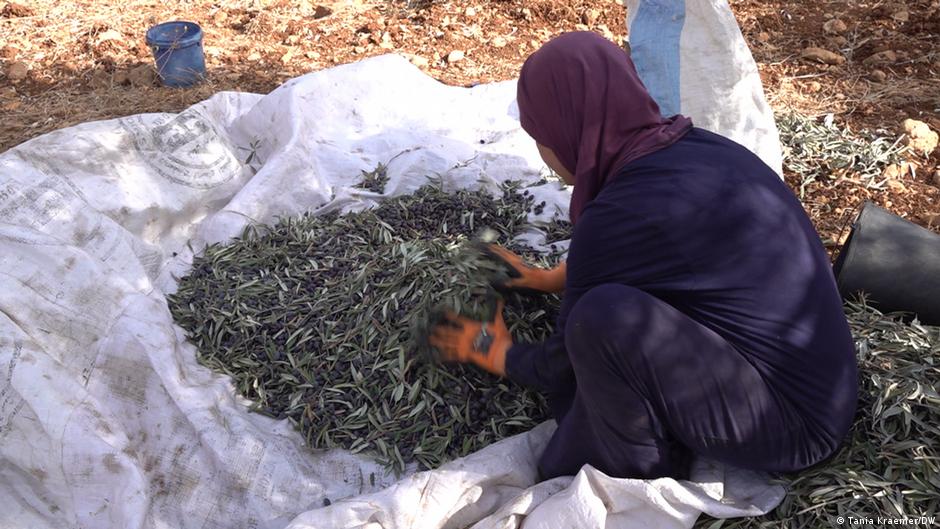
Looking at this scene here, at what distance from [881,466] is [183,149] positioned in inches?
103

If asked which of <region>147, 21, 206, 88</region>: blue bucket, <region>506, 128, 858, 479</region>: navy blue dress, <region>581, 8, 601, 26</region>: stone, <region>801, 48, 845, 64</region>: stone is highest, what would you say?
<region>506, 128, 858, 479</region>: navy blue dress

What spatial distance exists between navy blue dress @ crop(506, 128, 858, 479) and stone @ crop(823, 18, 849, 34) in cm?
327

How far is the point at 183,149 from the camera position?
323 centimetres

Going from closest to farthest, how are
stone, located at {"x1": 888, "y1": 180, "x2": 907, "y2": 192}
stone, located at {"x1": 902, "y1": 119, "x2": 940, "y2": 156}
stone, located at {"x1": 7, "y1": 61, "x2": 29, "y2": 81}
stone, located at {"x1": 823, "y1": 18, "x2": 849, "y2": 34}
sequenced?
1. stone, located at {"x1": 888, "y1": 180, "x2": 907, "y2": 192}
2. stone, located at {"x1": 902, "y1": 119, "x2": 940, "y2": 156}
3. stone, located at {"x1": 7, "y1": 61, "x2": 29, "y2": 81}
4. stone, located at {"x1": 823, "y1": 18, "x2": 849, "y2": 34}

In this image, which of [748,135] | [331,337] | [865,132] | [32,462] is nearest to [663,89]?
[748,135]

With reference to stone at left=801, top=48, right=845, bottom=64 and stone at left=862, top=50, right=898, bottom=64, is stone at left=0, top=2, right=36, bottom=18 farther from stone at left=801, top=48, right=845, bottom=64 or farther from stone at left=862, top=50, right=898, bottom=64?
stone at left=862, top=50, right=898, bottom=64

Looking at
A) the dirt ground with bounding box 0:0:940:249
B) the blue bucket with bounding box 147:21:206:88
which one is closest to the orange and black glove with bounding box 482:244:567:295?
the dirt ground with bounding box 0:0:940:249

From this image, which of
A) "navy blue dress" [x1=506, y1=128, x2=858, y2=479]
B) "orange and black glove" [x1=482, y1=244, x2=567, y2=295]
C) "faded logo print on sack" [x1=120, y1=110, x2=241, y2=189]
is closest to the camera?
"navy blue dress" [x1=506, y1=128, x2=858, y2=479]

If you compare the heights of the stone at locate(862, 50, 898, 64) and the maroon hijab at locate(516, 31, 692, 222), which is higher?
the maroon hijab at locate(516, 31, 692, 222)

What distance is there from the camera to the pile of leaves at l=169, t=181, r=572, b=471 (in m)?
2.37

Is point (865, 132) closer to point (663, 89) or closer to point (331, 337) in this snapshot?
point (663, 89)

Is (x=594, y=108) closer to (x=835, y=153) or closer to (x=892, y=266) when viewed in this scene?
(x=892, y=266)

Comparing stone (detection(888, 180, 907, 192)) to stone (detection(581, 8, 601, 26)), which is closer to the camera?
stone (detection(888, 180, 907, 192))

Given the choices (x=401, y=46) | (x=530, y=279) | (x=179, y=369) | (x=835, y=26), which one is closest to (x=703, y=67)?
(x=530, y=279)
